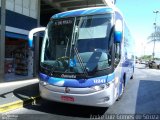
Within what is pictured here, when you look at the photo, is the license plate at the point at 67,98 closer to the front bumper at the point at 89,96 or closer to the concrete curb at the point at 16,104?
the front bumper at the point at 89,96

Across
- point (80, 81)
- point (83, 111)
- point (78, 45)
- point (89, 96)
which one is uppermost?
point (78, 45)

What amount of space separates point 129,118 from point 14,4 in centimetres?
1056

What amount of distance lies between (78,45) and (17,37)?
861 centimetres

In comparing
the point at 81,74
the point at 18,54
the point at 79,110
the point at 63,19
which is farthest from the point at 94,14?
the point at 18,54

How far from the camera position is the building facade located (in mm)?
13609

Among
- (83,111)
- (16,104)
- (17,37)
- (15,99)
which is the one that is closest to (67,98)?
(83,111)

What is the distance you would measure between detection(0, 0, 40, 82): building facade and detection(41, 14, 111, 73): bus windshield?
6.57 metres

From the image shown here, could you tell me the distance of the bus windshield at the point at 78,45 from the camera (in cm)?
693

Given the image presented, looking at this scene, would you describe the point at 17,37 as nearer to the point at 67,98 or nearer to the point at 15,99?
the point at 15,99

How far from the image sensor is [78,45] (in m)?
7.24

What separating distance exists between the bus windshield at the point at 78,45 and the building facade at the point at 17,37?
21.6ft

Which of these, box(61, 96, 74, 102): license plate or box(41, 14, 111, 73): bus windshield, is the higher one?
box(41, 14, 111, 73): bus windshield

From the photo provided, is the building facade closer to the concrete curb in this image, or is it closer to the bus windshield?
the concrete curb

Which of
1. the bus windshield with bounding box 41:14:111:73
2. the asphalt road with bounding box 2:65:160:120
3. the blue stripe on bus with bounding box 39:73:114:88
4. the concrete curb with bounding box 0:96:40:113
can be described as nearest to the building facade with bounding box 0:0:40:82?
the concrete curb with bounding box 0:96:40:113
